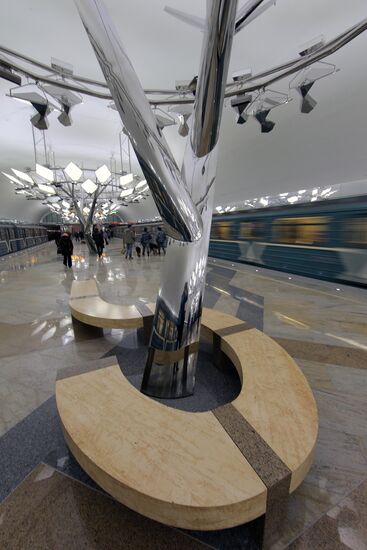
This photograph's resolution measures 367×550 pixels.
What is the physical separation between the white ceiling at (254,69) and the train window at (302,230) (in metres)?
1.08

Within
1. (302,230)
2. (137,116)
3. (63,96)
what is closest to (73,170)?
(63,96)

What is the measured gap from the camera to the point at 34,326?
Result: 12.8 feet

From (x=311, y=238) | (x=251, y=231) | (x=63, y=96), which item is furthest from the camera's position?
(x=251, y=231)

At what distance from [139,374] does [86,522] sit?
1351 millimetres

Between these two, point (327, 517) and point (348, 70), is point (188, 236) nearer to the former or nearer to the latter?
point (327, 517)

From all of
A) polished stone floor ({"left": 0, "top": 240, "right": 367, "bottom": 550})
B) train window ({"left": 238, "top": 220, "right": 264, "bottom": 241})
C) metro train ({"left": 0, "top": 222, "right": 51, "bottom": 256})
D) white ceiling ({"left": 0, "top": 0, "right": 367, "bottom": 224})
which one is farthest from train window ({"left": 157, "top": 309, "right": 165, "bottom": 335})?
metro train ({"left": 0, "top": 222, "right": 51, "bottom": 256})

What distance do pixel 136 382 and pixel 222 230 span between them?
9.83m

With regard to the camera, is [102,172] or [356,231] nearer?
[356,231]

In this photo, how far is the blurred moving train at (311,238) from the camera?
19.1 ft

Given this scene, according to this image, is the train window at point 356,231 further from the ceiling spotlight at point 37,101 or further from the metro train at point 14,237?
the metro train at point 14,237

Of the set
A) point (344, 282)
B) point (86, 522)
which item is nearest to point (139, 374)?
point (86, 522)

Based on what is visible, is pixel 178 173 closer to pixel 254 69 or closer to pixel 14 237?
pixel 254 69

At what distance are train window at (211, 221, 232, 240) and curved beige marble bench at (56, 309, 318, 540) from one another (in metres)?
9.67

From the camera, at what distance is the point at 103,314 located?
3.10 metres
